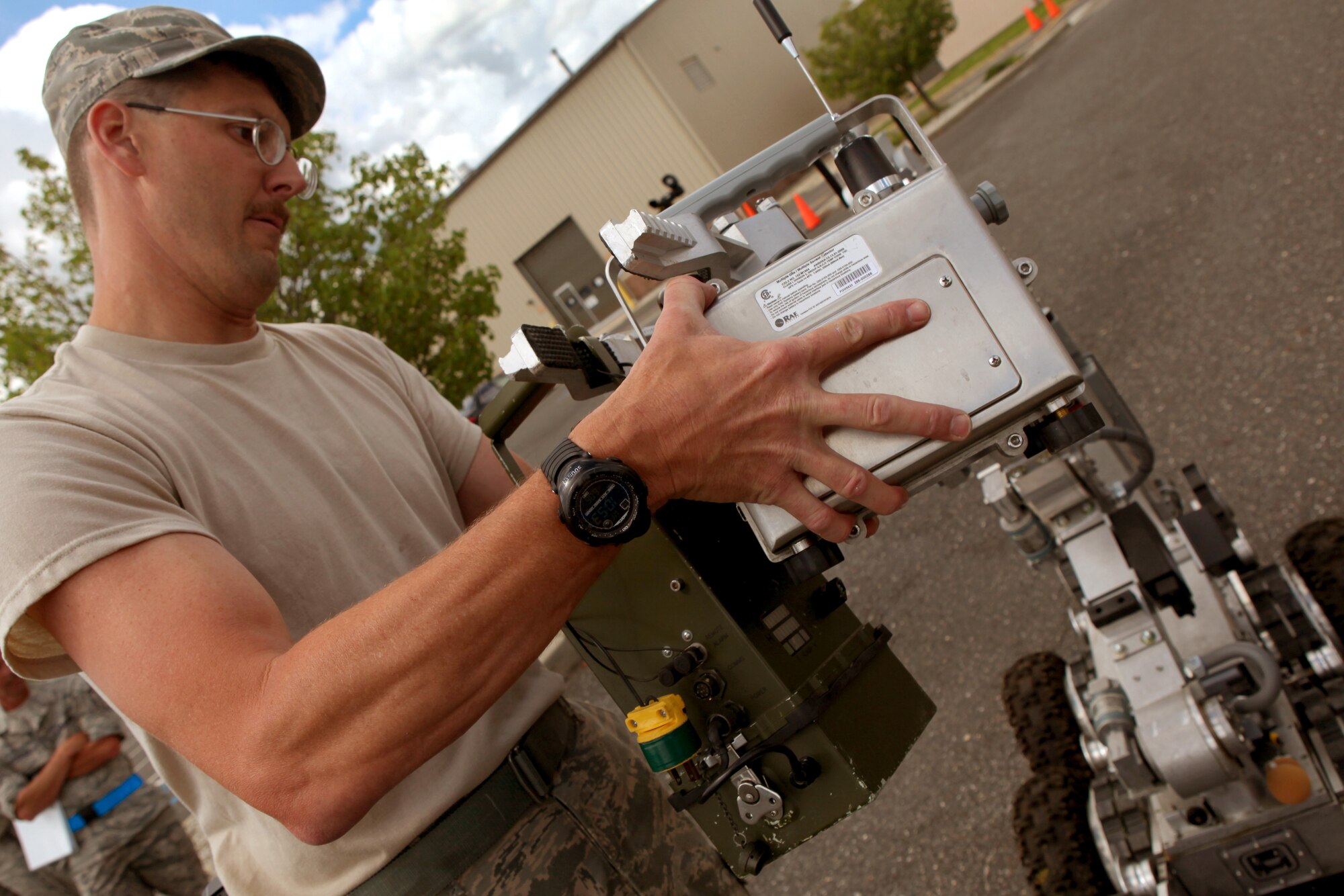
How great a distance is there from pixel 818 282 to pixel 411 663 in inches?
32.1

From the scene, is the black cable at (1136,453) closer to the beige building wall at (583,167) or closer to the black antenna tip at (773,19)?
the black antenna tip at (773,19)

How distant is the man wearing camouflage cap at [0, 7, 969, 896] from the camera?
119 centimetres

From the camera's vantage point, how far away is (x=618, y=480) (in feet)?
3.99

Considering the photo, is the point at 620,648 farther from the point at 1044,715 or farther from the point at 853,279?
the point at 1044,715

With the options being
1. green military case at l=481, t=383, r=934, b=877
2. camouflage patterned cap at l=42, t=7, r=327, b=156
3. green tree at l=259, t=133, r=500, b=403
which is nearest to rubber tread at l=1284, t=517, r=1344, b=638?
green military case at l=481, t=383, r=934, b=877

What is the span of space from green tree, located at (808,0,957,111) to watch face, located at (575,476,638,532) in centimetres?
2237

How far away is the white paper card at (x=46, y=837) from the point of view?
144 inches

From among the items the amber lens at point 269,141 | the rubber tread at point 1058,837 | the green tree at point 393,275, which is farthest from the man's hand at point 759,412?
the green tree at point 393,275

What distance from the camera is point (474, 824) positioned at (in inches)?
63.3

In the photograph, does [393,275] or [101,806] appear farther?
[393,275]

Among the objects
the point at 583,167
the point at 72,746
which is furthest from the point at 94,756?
the point at 583,167

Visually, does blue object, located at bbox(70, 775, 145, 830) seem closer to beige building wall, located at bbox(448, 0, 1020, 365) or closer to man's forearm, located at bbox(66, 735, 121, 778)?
man's forearm, located at bbox(66, 735, 121, 778)

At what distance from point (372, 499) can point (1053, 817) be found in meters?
2.16

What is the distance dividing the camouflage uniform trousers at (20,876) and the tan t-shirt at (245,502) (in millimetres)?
3162
